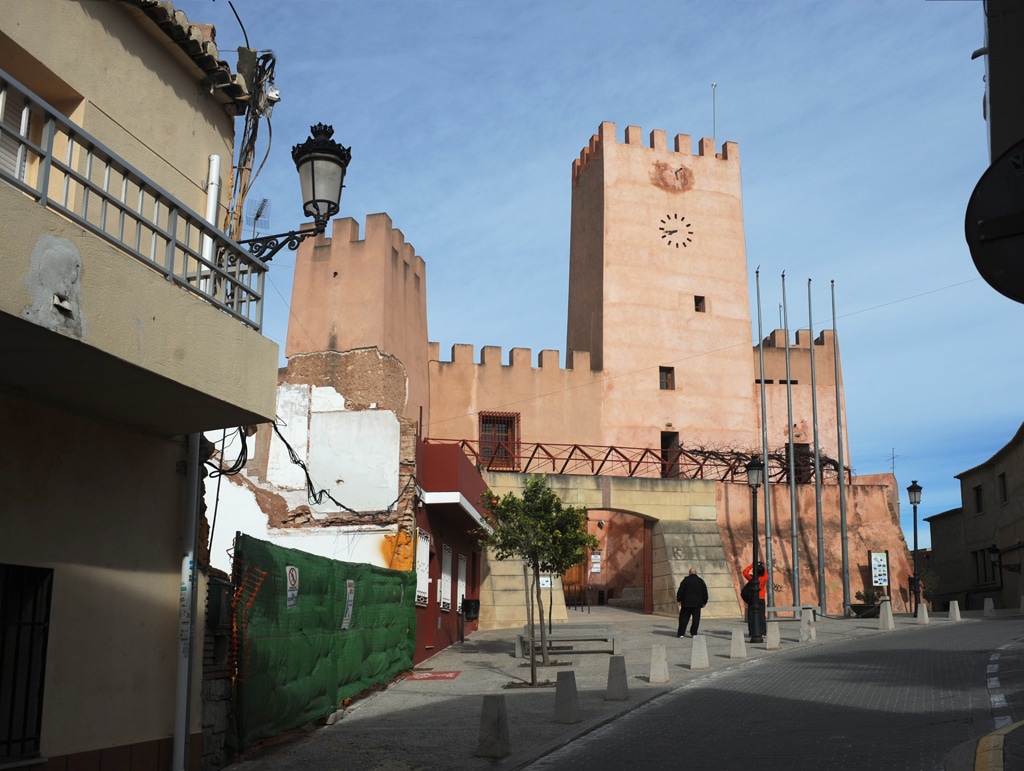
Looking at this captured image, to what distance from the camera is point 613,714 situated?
12680 mm

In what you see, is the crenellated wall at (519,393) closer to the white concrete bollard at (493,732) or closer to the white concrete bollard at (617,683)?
the white concrete bollard at (617,683)

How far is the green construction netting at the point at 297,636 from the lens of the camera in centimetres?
1030

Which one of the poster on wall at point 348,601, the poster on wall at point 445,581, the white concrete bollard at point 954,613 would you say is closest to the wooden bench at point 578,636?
the poster on wall at point 445,581

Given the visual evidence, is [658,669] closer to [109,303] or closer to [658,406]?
[109,303]

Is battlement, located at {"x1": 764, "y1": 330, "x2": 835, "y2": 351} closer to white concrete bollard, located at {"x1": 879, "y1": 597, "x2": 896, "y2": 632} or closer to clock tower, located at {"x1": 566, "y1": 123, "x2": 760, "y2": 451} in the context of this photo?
clock tower, located at {"x1": 566, "y1": 123, "x2": 760, "y2": 451}

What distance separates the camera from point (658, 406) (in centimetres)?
3988

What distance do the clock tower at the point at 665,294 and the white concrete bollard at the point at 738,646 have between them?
19.9m

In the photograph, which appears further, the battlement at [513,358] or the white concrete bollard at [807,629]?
the battlement at [513,358]

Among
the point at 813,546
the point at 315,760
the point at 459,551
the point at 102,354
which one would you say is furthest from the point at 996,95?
the point at 813,546

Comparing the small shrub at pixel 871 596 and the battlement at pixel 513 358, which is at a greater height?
the battlement at pixel 513 358

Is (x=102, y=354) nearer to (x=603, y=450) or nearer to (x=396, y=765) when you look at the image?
(x=396, y=765)

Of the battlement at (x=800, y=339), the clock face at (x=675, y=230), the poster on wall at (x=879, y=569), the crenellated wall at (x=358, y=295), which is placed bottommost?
the poster on wall at (x=879, y=569)

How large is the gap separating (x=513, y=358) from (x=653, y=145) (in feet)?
33.6

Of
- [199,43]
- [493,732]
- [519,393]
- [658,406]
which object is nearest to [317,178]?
[199,43]
